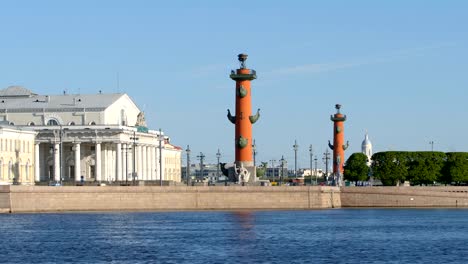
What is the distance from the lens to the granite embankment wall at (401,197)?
386ft

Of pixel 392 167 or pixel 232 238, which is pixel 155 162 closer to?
pixel 392 167

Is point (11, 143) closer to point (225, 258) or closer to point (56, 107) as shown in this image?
point (56, 107)

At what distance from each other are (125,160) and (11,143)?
618 inches

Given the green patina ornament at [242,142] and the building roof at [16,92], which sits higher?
the building roof at [16,92]

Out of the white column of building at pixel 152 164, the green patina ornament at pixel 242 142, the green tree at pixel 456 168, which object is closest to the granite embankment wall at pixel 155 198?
the green patina ornament at pixel 242 142

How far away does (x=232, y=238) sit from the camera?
7200 cm

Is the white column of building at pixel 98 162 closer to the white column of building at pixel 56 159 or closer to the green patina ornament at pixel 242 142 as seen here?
the white column of building at pixel 56 159

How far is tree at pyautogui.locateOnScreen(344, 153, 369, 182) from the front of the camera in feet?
476

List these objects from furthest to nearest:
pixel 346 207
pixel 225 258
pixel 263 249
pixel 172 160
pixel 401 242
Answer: pixel 172 160 → pixel 346 207 → pixel 401 242 → pixel 263 249 → pixel 225 258

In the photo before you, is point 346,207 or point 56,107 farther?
point 56,107

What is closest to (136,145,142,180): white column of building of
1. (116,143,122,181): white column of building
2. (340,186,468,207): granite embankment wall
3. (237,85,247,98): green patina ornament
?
(116,143,122,181): white column of building

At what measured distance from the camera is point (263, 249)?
6462cm

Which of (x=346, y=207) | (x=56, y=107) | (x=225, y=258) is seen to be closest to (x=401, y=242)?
(x=225, y=258)

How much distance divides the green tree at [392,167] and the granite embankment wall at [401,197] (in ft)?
50.4
